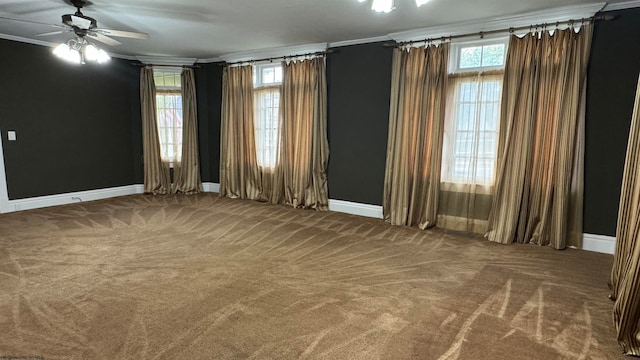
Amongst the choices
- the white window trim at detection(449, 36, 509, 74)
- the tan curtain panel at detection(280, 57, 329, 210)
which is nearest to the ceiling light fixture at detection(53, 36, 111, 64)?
the tan curtain panel at detection(280, 57, 329, 210)

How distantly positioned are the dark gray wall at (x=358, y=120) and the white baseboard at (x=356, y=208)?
7 cm

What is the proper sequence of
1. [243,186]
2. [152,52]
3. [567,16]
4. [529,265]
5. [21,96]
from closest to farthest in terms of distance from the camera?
[529,265] → [567,16] → [21,96] → [152,52] → [243,186]

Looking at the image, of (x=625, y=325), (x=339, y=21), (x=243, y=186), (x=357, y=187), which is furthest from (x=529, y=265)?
(x=243, y=186)

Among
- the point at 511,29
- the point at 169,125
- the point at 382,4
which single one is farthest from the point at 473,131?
the point at 169,125

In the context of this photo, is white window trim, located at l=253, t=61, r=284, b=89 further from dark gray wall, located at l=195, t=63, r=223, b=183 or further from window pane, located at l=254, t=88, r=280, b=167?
dark gray wall, located at l=195, t=63, r=223, b=183

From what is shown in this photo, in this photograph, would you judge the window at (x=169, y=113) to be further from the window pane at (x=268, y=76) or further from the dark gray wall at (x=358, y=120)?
the dark gray wall at (x=358, y=120)

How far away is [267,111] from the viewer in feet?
20.1

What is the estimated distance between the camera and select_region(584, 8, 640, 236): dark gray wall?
11.6ft

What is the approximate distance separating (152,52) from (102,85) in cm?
111

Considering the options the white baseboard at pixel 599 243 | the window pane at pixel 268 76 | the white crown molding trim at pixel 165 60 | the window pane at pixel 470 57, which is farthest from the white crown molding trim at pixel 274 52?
the white baseboard at pixel 599 243

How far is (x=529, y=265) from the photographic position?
3422 millimetres

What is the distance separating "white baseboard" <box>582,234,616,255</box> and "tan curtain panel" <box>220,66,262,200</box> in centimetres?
467

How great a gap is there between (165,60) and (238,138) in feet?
6.55

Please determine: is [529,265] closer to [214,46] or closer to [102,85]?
[214,46]
